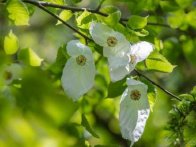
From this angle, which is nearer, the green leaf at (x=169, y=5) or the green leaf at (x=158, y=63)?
the green leaf at (x=158, y=63)

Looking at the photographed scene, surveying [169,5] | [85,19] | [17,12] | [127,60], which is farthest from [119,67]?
[169,5]

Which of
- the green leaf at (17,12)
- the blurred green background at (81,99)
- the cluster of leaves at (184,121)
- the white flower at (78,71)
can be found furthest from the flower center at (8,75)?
the cluster of leaves at (184,121)

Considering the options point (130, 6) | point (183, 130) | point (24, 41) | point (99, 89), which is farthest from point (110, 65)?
point (24, 41)

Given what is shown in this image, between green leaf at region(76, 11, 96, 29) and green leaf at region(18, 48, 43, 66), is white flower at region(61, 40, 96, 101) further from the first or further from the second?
green leaf at region(18, 48, 43, 66)

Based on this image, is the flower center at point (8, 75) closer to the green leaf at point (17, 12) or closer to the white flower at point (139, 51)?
the green leaf at point (17, 12)

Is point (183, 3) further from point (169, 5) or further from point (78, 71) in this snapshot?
point (78, 71)

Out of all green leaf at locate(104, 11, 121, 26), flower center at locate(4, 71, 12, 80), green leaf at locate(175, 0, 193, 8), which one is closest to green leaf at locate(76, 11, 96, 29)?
green leaf at locate(104, 11, 121, 26)
